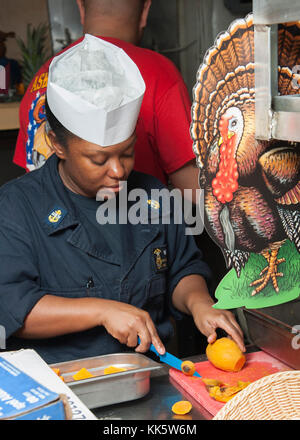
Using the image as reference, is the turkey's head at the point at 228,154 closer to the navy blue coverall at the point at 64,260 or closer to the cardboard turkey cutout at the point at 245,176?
the cardboard turkey cutout at the point at 245,176

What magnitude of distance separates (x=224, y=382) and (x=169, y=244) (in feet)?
1.53

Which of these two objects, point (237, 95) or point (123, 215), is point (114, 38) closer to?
point (123, 215)

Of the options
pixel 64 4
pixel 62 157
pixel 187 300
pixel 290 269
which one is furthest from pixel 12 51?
pixel 290 269

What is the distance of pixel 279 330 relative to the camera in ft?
3.89

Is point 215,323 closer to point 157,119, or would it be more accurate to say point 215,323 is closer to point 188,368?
point 188,368

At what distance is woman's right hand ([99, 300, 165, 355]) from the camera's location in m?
1.24

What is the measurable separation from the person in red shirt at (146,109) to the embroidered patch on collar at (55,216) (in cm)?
37

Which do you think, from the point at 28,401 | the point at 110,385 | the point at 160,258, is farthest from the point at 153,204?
the point at 28,401

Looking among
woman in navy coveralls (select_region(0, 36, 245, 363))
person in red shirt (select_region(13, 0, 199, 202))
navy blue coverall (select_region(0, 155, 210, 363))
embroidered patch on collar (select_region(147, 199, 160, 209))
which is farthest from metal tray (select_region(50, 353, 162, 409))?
person in red shirt (select_region(13, 0, 199, 202))

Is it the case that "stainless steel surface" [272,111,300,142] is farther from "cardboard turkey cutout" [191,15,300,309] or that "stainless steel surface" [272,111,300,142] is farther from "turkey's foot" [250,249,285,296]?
"turkey's foot" [250,249,285,296]

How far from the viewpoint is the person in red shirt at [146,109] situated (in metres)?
1.60
